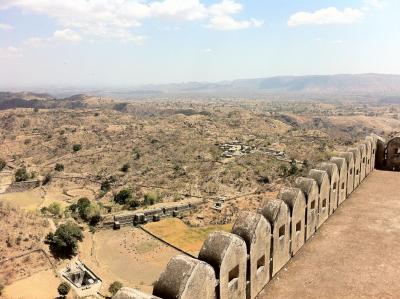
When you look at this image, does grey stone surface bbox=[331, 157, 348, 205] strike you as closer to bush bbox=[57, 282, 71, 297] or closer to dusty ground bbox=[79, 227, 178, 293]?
dusty ground bbox=[79, 227, 178, 293]

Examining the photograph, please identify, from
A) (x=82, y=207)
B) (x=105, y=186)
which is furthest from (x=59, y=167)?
(x=82, y=207)

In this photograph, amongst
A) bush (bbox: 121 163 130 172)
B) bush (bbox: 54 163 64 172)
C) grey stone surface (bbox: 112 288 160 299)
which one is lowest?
bush (bbox: 54 163 64 172)

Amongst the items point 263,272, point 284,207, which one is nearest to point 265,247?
point 263,272

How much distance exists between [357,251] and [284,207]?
231 centimetres

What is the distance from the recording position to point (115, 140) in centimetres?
9756

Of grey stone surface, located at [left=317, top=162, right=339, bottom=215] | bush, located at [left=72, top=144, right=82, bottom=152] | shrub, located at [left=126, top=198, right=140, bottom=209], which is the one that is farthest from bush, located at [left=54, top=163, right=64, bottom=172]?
grey stone surface, located at [left=317, top=162, right=339, bottom=215]

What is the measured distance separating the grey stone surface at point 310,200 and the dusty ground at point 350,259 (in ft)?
1.08

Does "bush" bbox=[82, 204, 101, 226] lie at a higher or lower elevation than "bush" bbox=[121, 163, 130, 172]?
lower

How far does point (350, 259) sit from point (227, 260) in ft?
12.7

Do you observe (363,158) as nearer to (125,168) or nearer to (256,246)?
(256,246)

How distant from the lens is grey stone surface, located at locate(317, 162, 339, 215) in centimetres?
1159

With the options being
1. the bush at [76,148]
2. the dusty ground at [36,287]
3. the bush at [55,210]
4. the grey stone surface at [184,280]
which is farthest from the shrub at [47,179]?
the grey stone surface at [184,280]

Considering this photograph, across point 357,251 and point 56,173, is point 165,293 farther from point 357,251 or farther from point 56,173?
point 56,173

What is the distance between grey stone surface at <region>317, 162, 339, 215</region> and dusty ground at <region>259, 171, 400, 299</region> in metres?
0.30
